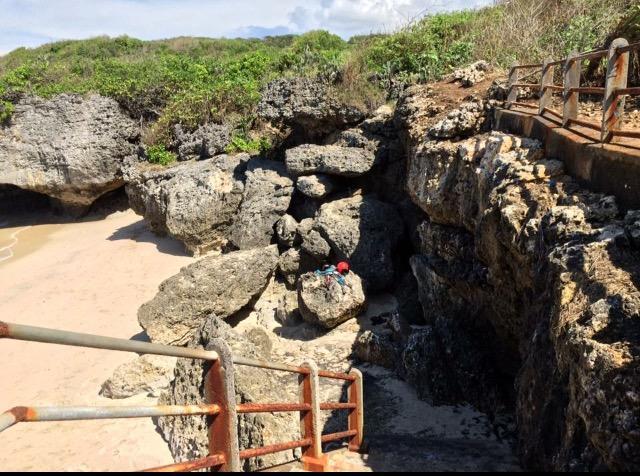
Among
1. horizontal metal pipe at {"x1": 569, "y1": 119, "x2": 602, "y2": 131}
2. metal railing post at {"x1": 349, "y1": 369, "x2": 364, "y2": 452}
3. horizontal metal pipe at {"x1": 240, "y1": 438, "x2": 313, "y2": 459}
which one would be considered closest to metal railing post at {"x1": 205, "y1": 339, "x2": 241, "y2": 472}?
horizontal metal pipe at {"x1": 240, "y1": 438, "x2": 313, "y2": 459}

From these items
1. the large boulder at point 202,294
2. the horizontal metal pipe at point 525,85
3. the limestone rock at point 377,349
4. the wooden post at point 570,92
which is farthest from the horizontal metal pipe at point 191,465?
the large boulder at point 202,294

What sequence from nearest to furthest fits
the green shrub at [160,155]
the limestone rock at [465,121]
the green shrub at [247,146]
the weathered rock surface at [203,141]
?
the limestone rock at [465,121]
the green shrub at [247,146]
the weathered rock surface at [203,141]
the green shrub at [160,155]

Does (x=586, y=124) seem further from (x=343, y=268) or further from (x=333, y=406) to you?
(x=343, y=268)

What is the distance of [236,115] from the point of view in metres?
18.3

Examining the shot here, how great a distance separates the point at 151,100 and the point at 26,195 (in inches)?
301

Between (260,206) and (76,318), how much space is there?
16.8 ft

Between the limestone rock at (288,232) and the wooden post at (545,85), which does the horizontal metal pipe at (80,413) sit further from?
the limestone rock at (288,232)

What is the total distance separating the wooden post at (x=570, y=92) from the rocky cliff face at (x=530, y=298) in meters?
0.47

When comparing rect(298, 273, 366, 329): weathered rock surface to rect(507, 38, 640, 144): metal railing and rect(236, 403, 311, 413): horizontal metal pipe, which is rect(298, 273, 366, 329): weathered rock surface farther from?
rect(236, 403, 311, 413): horizontal metal pipe

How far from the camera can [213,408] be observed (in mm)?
2605

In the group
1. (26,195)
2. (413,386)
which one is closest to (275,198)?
(413,386)

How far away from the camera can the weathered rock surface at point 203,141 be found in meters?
16.6

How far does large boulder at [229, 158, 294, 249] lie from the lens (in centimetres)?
1341

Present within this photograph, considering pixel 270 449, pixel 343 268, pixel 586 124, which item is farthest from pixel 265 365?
pixel 343 268
